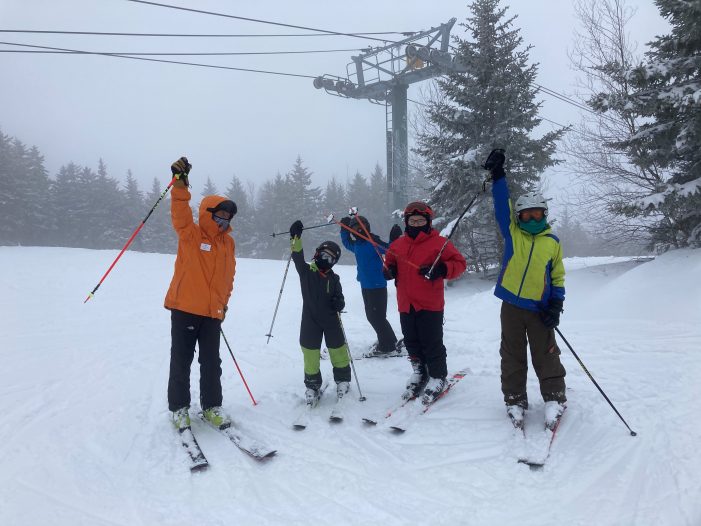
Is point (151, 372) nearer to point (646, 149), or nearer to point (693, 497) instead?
point (693, 497)

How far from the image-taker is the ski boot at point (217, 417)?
A: 13.7 feet

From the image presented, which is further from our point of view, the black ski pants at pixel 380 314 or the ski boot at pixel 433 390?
the black ski pants at pixel 380 314

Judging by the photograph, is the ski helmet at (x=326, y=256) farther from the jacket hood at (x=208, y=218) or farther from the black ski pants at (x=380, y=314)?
the black ski pants at (x=380, y=314)

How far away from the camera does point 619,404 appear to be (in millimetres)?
4223

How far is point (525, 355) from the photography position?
4.02 meters

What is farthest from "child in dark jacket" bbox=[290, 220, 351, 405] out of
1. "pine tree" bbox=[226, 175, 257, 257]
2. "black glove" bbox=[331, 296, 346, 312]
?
"pine tree" bbox=[226, 175, 257, 257]

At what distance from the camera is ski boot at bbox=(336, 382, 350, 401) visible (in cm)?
482

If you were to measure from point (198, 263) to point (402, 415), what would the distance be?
2.54 meters

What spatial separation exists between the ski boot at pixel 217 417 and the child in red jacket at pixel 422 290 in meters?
1.89

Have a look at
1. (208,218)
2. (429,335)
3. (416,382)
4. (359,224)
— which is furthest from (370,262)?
(208,218)

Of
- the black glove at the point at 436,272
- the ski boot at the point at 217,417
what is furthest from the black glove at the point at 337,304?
the ski boot at the point at 217,417

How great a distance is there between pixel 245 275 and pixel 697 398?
1687cm

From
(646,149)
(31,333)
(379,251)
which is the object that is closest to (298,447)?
(379,251)

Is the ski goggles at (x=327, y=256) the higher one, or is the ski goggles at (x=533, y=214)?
the ski goggles at (x=533, y=214)
